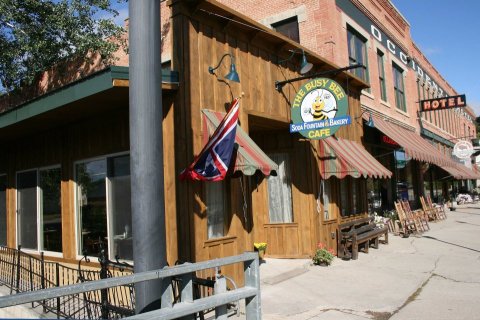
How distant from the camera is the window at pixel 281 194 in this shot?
1101cm

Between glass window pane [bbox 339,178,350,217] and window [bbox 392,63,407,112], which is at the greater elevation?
window [bbox 392,63,407,112]

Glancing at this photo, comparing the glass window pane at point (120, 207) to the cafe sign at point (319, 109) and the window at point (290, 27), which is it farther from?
the window at point (290, 27)

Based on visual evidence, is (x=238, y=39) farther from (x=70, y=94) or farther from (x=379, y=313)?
(x=379, y=313)

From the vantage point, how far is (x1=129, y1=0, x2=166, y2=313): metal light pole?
353 centimetres

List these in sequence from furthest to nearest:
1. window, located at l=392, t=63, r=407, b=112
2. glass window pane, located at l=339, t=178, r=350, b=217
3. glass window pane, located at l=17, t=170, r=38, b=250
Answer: window, located at l=392, t=63, r=407, b=112, glass window pane, located at l=339, t=178, r=350, b=217, glass window pane, located at l=17, t=170, r=38, b=250

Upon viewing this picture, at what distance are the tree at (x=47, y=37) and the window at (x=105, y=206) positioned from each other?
9.74 m

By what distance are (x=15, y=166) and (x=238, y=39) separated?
728 centimetres

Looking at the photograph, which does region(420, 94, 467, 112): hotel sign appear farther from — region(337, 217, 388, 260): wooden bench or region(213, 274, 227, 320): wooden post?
region(213, 274, 227, 320): wooden post

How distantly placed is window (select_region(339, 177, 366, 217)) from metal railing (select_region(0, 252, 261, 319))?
8.80 meters

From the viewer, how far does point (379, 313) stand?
21.1ft

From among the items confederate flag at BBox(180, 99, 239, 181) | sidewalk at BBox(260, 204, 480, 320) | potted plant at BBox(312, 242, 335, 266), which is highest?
confederate flag at BBox(180, 99, 239, 181)

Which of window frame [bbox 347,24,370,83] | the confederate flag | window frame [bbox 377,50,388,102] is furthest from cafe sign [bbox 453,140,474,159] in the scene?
the confederate flag

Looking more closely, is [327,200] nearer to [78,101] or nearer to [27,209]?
[78,101]

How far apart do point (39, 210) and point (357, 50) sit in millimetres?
12266
